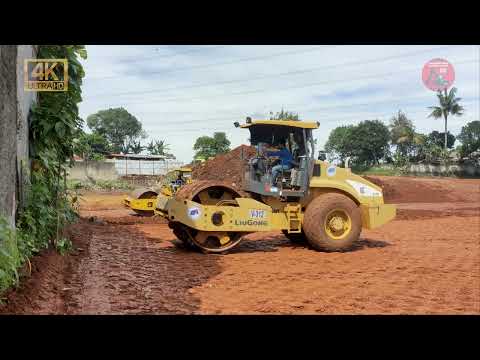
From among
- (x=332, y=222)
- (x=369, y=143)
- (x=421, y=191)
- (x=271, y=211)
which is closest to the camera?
(x=271, y=211)

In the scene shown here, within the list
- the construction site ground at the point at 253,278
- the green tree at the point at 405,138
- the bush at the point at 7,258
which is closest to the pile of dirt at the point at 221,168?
the construction site ground at the point at 253,278

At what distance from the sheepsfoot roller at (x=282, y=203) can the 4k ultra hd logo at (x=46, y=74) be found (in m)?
2.84

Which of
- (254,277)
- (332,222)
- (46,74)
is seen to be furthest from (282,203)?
(46,74)

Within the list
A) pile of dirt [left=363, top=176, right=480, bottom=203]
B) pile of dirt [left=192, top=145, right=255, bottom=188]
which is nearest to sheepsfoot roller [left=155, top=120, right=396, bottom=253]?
pile of dirt [left=192, top=145, right=255, bottom=188]

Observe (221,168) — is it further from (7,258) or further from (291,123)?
(7,258)

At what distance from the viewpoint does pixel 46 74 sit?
22.0 feet

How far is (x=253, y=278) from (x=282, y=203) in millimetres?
2982

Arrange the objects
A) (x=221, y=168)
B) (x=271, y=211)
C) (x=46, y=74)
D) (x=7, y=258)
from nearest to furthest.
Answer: (x=7, y=258)
(x=46, y=74)
(x=271, y=211)
(x=221, y=168)

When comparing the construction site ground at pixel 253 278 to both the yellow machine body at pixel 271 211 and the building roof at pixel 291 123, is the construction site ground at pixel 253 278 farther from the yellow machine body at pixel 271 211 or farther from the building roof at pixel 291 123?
the building roof at pixel 291 123

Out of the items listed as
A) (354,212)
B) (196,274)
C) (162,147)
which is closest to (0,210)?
(196,274)

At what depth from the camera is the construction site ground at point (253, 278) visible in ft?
16.0

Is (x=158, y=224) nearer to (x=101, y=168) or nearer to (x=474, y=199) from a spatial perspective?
(x=101, y=168)

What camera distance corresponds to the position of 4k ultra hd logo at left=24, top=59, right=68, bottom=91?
5.96 metres

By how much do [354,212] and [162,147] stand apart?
35.9 meters
